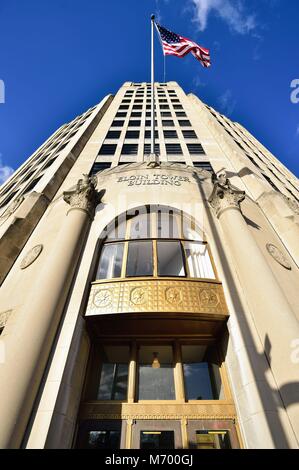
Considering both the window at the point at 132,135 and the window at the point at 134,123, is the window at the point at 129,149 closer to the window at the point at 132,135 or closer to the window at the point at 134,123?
the window at the point at 132,135

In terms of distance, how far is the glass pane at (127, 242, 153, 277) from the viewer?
29.0 ft

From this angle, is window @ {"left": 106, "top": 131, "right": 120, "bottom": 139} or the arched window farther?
window @ {"left": 106, "top": 131, "right": 120, "bottom": 139}

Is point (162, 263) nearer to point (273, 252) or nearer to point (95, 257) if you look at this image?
point (95, 257)

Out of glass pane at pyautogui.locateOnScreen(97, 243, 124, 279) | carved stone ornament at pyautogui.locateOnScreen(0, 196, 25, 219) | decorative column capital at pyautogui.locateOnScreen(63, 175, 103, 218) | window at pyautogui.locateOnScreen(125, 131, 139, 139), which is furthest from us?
window at pyautogui.locateOnScreen(125, 131, 139, 139)

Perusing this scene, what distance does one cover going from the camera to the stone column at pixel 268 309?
4902 mm

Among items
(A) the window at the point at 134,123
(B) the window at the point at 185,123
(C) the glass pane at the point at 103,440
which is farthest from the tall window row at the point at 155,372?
(A) the window at the point at 134,123

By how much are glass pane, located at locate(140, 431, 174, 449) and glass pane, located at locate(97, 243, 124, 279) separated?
433cm

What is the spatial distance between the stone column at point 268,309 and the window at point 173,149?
12.6 meters

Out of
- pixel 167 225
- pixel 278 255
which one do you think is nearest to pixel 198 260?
pixel 167 225

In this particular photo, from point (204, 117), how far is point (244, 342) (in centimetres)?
2538

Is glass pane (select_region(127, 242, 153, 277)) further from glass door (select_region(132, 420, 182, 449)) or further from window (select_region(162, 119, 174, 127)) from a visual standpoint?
window (select_region(162, 119, 174, 127))

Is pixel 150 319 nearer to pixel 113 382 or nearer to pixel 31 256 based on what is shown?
pixel 113 382

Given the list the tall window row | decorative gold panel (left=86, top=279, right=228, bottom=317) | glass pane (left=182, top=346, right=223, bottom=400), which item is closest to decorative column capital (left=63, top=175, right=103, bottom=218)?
decorative gold panel (left=86, top=279, right=228, bottom=317)
